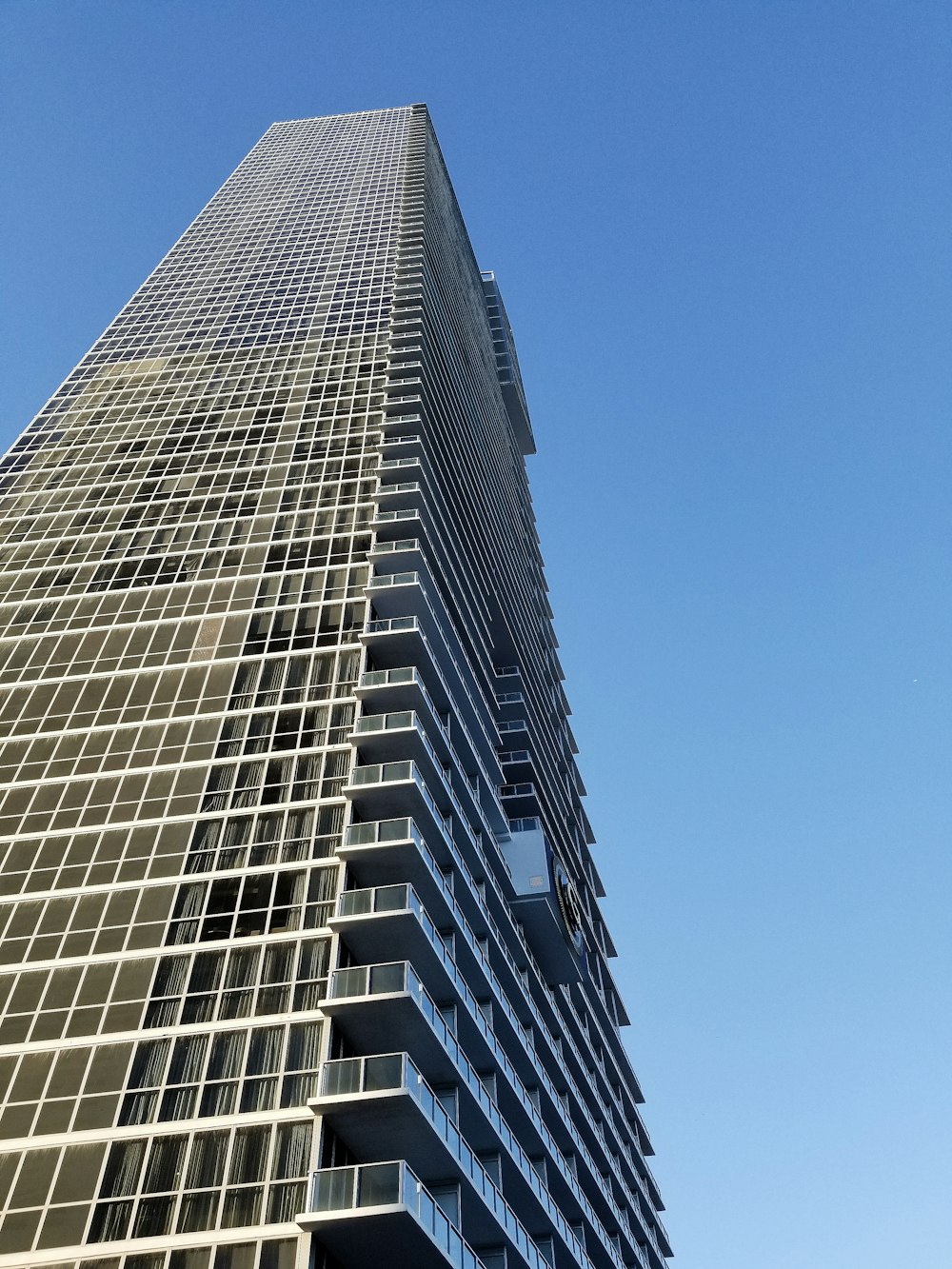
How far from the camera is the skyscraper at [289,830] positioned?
101ft

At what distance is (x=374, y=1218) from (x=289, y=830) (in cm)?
1512

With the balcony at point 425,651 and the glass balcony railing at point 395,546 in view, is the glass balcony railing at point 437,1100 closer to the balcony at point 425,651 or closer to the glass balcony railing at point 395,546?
the balcony at point 425,651

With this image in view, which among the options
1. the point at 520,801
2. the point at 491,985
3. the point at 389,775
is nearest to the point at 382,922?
the point at 389,775

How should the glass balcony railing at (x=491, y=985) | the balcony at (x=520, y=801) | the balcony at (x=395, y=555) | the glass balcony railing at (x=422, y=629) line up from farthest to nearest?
the balcony at (x=520, y=801) → the balcony at (x=395, y=555) → the glass balcony railing at (x=422, y=629) → the glass balcony railing at (x=491, y=985)

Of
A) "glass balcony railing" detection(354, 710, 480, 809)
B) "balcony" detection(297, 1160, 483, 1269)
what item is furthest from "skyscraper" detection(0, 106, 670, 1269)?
"glass balcony railing" detection(354, 710, 480, 809)

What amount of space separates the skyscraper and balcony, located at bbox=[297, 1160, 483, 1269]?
0.10 m

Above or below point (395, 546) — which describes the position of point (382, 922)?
below

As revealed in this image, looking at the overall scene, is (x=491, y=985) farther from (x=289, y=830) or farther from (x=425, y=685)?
(x=425, y=685)

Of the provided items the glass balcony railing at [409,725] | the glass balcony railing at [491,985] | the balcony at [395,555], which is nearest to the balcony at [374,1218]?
the glass balcony railing at [491,985]

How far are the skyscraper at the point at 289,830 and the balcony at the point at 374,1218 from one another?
0.33 feet

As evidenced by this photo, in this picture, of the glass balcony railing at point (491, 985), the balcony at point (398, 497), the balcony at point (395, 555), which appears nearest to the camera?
the glass balcony railing at point (491, 985)

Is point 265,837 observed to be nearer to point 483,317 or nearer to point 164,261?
point 164,261

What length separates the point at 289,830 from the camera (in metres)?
39.9

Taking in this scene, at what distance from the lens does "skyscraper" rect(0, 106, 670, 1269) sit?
101 ft
